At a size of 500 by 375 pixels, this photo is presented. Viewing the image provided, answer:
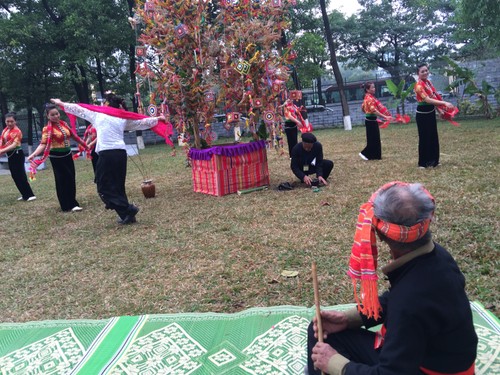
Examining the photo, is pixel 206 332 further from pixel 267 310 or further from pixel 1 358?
pixel 1 358

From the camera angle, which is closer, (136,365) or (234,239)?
(136,365)

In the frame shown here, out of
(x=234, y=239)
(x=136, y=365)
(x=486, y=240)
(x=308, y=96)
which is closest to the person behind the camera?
(x=136, y=365)

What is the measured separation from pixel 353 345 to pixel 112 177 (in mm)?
4257

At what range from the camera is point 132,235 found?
5.25 metres

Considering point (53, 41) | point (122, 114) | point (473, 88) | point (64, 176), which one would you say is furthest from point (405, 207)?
point (53, 41)

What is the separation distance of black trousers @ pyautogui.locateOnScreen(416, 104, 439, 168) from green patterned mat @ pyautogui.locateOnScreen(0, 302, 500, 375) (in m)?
4.97

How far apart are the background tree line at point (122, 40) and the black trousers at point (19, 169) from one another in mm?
10259

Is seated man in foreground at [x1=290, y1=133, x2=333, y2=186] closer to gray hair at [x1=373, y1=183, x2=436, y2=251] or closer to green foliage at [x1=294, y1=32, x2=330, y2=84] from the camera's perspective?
gray hair at [x1=373, y1=183, x2=436, y2=251]

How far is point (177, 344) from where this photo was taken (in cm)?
279

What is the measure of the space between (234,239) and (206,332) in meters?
1.86

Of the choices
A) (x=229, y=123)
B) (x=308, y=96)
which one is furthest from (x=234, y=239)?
(x=308, y=96)

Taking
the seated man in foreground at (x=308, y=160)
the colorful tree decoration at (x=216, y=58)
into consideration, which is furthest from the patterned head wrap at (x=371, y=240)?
the colorful tree decoration at (x=216, y=58)

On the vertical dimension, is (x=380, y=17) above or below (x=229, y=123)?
above

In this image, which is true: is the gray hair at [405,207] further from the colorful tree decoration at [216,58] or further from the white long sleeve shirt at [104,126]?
the colorful tree decoration at [216,58]
